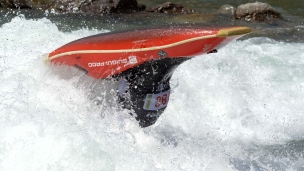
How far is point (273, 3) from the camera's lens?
11930 mm

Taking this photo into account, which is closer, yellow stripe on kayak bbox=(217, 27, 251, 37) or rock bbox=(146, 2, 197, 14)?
yellow stripe on kayak bbox=(217, 27, 251, 37)

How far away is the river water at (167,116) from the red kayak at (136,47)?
0.13 metres

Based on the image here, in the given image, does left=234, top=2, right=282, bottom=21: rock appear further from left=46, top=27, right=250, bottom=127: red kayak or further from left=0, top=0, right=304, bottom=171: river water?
left=46, top=27, right=250, bottom=127: red kayak

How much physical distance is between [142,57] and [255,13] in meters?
7.32

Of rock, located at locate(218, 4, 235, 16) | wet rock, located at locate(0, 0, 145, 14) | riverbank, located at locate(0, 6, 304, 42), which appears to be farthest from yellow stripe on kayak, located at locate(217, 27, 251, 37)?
rock, located at locate(218, 4, 235, 16)

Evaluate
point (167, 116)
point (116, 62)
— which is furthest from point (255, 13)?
point (116, 62)

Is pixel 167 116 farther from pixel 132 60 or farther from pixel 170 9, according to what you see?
pixel 170 9

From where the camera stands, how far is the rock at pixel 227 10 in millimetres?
10617

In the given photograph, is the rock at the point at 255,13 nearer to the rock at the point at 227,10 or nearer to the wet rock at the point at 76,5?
the rock at the point at 227,10

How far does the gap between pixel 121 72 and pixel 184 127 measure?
4.45 feet

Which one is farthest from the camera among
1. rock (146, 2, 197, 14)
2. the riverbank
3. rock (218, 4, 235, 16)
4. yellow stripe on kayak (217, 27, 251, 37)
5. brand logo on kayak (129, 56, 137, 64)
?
rock (218, 4, 235, 16)

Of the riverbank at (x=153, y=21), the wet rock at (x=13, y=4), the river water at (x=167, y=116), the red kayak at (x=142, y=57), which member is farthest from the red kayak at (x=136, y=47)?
the wet rock at (x=13, y=4)

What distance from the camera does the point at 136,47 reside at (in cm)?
303

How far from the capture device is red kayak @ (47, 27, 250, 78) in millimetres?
2708
